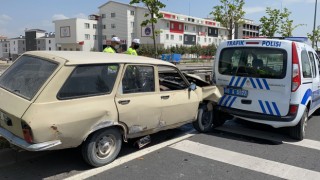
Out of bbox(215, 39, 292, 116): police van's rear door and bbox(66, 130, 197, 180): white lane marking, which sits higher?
bbox(215, 39, 292, 116): police van's rear door

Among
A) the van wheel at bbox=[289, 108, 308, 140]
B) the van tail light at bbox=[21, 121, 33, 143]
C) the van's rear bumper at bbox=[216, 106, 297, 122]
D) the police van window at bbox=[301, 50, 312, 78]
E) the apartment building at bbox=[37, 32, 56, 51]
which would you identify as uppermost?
the apartment building at bbox=[37, 32, 56, 51]

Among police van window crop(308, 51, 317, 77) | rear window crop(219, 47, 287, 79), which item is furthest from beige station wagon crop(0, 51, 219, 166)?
police van window crop(308, 51, 317, 77)

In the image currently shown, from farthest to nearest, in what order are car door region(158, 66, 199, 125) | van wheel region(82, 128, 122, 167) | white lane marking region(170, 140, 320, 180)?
car door region(158, 66, 199, 125)
white lane marking region(170, 140, 320, 180)
van wheel region(82, 128, 122, 167)

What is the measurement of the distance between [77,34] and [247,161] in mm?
80260

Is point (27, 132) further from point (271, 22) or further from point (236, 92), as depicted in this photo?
point (271, 22)

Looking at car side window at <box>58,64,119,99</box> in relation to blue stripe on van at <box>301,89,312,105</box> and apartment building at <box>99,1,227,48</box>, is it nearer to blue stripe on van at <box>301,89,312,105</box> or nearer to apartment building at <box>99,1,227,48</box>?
blue stripe on van at <box>301,89,312,105</box>

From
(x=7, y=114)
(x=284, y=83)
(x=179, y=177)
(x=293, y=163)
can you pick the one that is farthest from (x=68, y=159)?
(x=284, y=83)

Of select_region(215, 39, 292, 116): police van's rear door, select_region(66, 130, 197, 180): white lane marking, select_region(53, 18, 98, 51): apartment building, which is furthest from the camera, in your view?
select_region(53, 18, 98, 51): apartment building

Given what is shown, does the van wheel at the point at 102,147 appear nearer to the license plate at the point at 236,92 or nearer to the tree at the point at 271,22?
the license plate at the point at 236,92

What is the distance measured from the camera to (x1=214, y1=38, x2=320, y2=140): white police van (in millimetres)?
5930

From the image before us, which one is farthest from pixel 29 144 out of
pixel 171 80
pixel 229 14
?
pixel 229 14

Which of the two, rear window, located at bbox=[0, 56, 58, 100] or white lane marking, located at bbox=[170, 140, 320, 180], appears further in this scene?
white lane marking, located at bbox=[170, 140, 320, 180]

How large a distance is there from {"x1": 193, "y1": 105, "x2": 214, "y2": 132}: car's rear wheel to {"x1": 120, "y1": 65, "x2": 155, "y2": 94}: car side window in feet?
5.36

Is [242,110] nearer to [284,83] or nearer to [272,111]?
[272,111]
